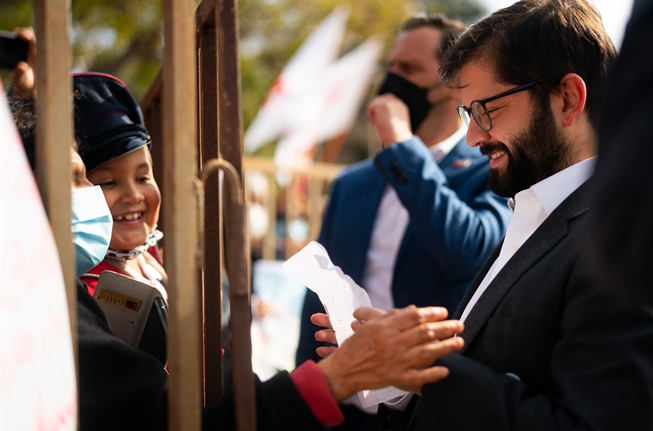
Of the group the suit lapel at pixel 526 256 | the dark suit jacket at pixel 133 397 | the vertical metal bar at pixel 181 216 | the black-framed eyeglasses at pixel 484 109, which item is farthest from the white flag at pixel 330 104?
the vertical metal bar at pixel 181 216

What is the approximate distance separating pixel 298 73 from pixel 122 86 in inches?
283

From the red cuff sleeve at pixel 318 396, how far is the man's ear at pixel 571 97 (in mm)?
955

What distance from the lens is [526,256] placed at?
5.45 feet

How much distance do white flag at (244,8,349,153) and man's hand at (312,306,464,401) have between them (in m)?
7.14

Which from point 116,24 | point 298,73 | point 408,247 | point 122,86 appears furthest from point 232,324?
point 298,73

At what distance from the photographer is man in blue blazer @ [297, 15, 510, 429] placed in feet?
9.32

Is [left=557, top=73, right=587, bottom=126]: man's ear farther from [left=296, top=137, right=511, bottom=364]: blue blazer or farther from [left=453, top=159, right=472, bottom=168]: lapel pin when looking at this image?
[left=453, top=159, right=472, bottom=168]: lapel pin

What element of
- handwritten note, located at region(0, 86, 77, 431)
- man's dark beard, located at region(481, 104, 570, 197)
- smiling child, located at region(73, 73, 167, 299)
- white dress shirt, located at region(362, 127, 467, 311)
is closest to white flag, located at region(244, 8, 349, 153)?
white dress shirt, located at region(362, 127, 467, 311)

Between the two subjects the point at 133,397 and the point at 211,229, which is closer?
the point at 133,397

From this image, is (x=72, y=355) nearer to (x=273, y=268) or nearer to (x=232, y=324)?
(x=232, y=324)

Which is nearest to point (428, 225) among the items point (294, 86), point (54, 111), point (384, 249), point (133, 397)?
point (384, 249)

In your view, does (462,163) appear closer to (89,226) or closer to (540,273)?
(540,273)

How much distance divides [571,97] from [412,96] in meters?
1.71

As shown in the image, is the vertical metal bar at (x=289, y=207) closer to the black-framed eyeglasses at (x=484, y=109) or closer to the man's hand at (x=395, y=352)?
the black-framed eyeglasses at (x=484, y=109)
